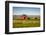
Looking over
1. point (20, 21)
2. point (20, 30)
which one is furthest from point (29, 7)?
point (20, 30)

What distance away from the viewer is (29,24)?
5.76 feet

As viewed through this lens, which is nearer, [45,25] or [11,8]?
[11,8]

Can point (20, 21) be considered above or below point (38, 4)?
below

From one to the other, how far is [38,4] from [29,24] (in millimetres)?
435

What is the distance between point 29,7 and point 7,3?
0.43 meters

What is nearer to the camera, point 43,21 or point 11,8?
point 11,8

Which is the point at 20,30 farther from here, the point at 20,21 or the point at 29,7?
the point at 29,7

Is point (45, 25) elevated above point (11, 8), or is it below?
below

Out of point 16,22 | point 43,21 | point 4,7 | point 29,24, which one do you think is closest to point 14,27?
point 16,22

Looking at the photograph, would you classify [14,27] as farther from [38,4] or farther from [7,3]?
[38,4]

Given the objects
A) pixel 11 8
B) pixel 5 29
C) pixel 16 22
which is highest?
pixel 11 8

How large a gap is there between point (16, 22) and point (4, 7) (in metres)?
0.36

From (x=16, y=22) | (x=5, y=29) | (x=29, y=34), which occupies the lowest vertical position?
(x=29, y=34)

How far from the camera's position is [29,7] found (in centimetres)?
176
